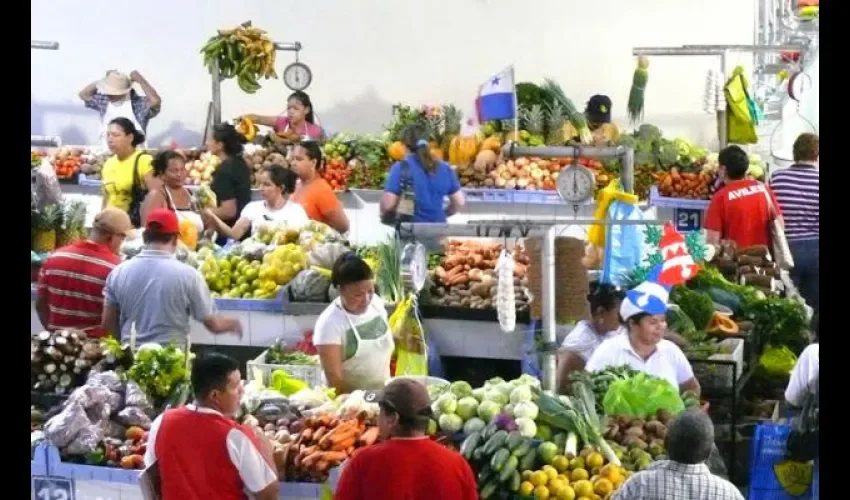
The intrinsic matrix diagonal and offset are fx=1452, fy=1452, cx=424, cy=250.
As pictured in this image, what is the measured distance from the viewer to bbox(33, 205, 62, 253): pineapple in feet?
20.8

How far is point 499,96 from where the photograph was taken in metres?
5.84

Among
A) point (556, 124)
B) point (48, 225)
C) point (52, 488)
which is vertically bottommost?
point (52, 488)

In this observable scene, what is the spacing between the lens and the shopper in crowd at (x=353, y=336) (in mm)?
5602

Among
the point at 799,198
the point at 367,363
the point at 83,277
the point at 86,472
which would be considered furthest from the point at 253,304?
the point at 799,198

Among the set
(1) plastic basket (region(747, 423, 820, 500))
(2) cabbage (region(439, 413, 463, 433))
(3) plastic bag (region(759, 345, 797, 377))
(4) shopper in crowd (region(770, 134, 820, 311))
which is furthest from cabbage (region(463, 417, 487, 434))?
(4) shopper in crowd (region(770, 134, 820, 311))

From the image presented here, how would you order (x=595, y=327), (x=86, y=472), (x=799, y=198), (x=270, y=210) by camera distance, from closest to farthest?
(x=86, y=472) < (x=595, y=327) < (x=799, y=198) < (x=270, y=210)

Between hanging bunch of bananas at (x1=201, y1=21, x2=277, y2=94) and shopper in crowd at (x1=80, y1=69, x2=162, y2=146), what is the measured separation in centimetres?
31

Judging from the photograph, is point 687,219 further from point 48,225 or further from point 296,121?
point 48,225

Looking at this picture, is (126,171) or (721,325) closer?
(721,325)

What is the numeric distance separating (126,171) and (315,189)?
33.5 inches

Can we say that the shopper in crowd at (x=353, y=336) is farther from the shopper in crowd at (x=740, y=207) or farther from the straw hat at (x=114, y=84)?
the shopper in crowd at (x=740, y=207)

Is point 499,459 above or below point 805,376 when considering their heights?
below

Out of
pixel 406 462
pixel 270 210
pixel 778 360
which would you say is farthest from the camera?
pixel 270 210

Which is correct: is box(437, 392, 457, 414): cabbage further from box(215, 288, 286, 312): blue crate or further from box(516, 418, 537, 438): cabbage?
box(215, 288, 286, 312): blue crate
